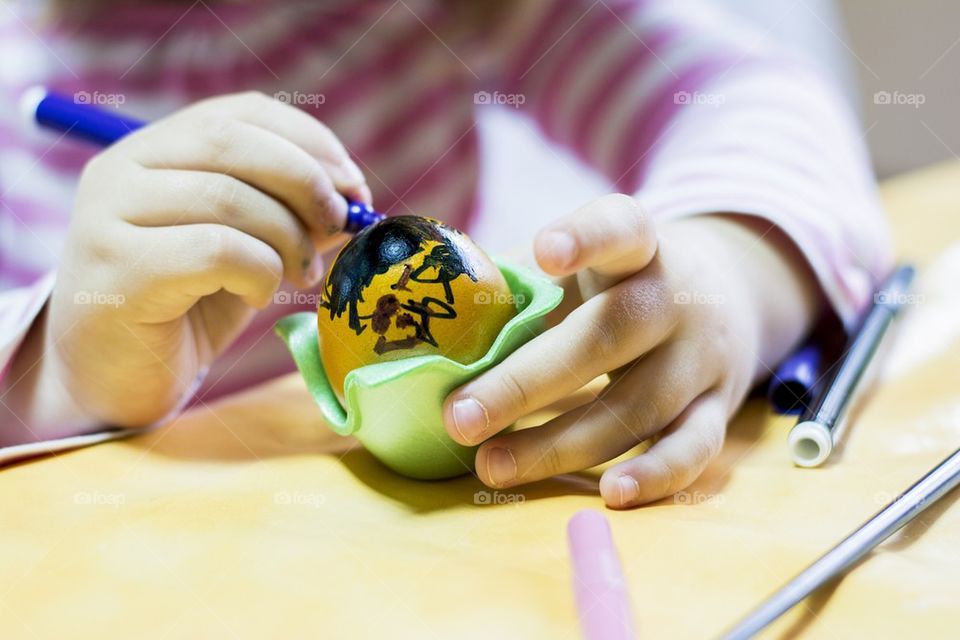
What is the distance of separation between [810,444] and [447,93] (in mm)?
616

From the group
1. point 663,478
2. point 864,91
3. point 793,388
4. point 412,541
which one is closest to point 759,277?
point 793,388

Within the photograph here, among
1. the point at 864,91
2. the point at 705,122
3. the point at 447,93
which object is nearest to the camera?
the point at 705,122

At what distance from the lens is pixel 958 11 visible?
4.08 feet

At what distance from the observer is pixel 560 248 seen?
0.41m

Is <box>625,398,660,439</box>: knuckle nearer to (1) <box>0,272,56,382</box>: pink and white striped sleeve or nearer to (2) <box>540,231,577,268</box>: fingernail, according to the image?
(2) <box>540,231,577,268</box>: fingernail

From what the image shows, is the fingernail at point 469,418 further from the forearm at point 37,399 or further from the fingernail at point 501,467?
the forearm at point 37,399

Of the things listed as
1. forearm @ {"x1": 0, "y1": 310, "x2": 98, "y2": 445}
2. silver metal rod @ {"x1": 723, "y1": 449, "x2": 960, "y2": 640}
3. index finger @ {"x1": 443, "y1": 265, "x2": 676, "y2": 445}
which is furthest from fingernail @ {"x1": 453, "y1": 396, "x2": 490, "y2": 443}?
forearm @ {"x1": 0, "y1": 310, "x2": 98, "y2": 445}

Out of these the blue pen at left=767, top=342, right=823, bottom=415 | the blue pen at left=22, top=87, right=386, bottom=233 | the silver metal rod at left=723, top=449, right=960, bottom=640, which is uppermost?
A: the blue pen at left=22, top=87, right=386, bottom=233

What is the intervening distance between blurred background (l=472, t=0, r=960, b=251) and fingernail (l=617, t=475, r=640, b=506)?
748mm

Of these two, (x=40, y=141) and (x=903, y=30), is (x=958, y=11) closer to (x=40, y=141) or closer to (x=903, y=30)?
(x=903, y=30)

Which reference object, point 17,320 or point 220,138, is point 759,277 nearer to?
point 220,138

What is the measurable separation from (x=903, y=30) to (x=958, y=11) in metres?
0.07

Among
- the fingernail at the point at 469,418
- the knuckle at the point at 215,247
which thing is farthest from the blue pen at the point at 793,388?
the knuckle at the point at 215,247

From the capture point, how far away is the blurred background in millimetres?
1255
